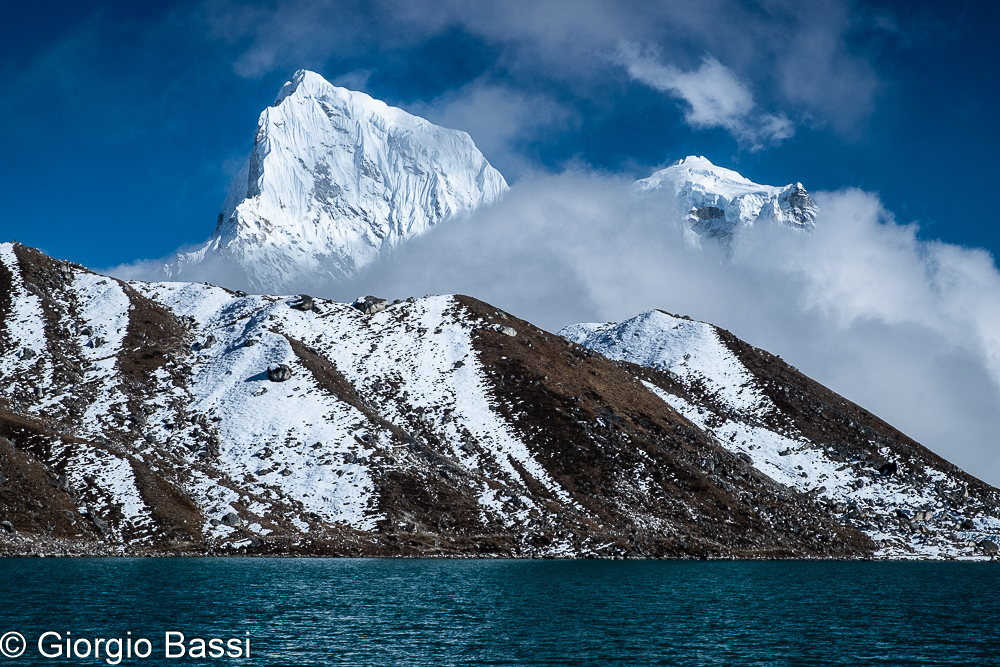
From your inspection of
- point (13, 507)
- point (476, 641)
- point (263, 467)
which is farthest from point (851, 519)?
point (13, 507)

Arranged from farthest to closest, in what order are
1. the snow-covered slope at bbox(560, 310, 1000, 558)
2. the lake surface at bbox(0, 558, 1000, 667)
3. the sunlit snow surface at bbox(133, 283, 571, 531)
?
the snow-covered slope at bbox(560, 310, 1000, 558)
the sunlit snow surface at bbox(133, 283, 571, 531)
the lake surface at bbox(0, 558, 1000, 667)

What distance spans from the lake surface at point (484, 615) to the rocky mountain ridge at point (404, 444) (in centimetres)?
1893

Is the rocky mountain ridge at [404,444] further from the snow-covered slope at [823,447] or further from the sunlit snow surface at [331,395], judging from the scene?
the snow-covered slope at [823,447]

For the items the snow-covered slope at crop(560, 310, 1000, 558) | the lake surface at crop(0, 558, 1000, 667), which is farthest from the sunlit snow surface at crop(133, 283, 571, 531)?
the snow-covered slope at crop(560, 310, 1000, 558)

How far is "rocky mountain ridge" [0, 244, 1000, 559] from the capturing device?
341 feet

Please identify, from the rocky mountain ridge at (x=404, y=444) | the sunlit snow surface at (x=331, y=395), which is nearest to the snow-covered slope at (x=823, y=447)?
the rocky mountain ridge at (x=404, y=444)

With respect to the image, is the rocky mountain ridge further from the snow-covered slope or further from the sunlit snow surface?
the snow-covered slope

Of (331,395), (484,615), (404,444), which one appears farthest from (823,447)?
(484,615)

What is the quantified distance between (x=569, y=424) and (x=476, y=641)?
302ft

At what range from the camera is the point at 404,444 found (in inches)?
4924

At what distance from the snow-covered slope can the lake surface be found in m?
49.0

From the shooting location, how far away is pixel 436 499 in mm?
114125

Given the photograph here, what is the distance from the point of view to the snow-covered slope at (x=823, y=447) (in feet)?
437

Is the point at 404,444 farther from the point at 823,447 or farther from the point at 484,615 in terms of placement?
the point at 823,447
